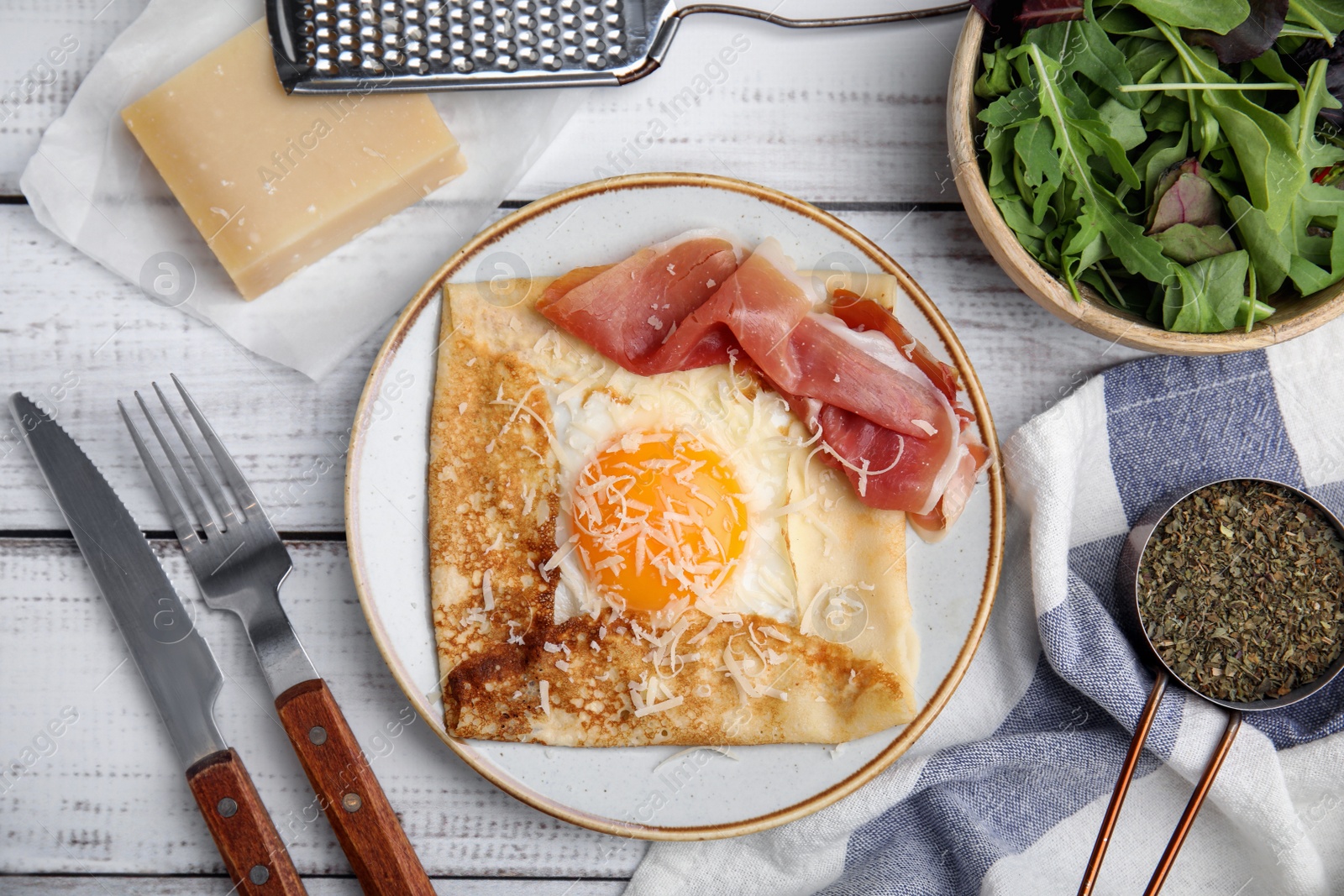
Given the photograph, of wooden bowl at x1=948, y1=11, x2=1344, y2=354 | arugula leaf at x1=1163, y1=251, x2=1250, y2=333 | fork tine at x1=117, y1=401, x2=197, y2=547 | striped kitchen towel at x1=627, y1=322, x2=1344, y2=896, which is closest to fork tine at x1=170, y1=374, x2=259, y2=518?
fork tine at x1=117, y1=401, x2=197, y2=547

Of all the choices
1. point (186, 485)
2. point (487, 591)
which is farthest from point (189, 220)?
point (487, 591)

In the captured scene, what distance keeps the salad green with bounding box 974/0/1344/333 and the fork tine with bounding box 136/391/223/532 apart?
248 cm

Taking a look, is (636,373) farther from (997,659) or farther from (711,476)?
(997,659)

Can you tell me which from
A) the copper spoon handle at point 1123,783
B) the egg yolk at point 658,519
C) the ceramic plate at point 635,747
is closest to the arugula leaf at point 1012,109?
the ceramic plate at point 635,747

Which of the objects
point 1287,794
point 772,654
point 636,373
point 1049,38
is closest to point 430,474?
point 636,373

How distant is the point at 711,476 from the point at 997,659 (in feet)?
3.72

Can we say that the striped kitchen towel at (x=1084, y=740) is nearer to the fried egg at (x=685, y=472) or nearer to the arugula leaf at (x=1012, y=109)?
the fried egg at (x=685, y=472)

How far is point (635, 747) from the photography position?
240 centimetres

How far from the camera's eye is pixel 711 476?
7.71 feet

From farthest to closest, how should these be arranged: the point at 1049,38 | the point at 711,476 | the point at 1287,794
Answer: the point at 1287,794 → the point at 711,476 → the point at 1049,38

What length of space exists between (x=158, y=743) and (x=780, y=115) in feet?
9.28

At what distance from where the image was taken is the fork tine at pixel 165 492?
96.7 inches

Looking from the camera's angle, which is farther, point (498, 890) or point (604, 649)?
point (498, 890)

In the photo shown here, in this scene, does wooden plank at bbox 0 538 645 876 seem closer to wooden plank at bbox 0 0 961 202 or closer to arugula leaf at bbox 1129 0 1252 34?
wooden plank at bbox 0 0 961 202
